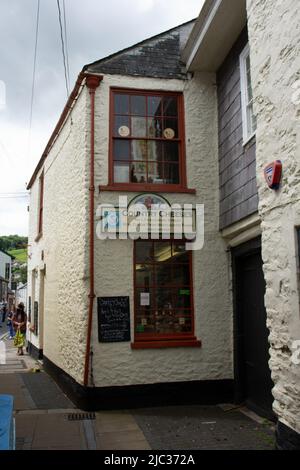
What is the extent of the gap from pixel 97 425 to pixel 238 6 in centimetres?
657

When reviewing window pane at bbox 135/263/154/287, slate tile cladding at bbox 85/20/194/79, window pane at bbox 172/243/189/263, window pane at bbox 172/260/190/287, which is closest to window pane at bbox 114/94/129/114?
slate tile cladding at bbox 85/20/194/79

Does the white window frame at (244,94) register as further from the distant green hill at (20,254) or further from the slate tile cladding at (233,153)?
the distant green hill at (20,254)

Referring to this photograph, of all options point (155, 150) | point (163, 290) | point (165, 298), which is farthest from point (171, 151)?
point (165, 298)

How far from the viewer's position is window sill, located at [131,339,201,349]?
758cm

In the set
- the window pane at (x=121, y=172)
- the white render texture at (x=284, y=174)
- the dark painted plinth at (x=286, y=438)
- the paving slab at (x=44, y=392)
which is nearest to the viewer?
the dark painted plinth at (x=286, y=438)

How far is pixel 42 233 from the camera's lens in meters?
12.9

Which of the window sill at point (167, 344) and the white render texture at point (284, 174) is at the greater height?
the white render texture at point (284, 174)

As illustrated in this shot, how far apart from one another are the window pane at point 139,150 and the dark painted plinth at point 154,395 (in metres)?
3.90

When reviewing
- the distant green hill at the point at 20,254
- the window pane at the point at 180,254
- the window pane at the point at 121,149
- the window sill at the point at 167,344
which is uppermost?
the distant green hill at the point at 20,254

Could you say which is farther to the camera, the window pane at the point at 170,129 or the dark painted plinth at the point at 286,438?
the window pane at the point at 170,129

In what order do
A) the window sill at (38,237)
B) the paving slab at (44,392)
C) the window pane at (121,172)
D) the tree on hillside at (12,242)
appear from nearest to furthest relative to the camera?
the paving slab at (44,392) → the window pane at (121,172) → the window sill at (38,237) → the tree on hillside at (12,242)

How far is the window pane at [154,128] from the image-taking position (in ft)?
27.5

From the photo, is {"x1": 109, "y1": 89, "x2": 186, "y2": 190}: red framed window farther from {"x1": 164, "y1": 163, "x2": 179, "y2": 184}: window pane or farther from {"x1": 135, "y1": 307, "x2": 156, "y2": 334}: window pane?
{"x1": 135, "y1": 307, "x2": 156, "y2": 334}: window pane

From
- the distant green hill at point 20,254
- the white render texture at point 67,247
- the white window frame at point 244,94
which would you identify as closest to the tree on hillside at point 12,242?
the distant green hill at point 20,254
